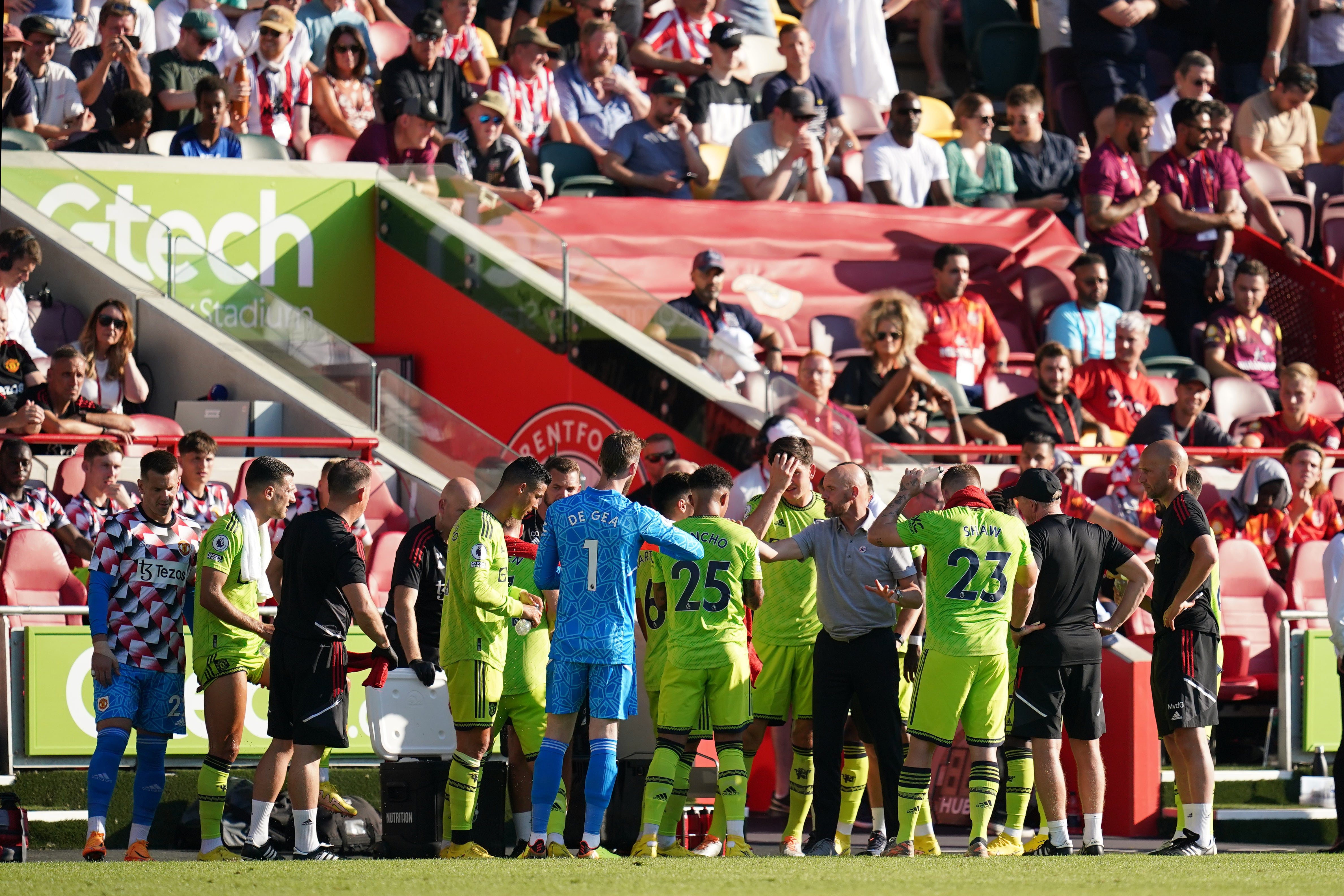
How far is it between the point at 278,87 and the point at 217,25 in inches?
26.5

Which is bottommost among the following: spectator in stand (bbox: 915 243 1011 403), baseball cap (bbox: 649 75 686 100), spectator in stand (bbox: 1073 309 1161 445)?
spectator in stand (bbox: 1073 309 1161 445)

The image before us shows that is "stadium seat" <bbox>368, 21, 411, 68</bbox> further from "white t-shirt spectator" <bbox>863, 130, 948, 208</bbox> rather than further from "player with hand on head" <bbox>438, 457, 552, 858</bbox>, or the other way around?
"player with hand on head" <bbox>438, 457, 552, 858</bbox>

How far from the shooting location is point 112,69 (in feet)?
49.3

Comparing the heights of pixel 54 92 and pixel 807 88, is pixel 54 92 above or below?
below

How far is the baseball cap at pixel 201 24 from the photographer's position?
14922mm

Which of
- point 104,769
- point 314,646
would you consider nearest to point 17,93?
point 104,769

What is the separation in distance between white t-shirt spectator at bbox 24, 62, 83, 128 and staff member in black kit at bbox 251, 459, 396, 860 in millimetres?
7484

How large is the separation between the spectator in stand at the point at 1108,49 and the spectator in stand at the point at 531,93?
527cm

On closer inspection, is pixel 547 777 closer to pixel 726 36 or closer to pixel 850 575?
pixel 850 575

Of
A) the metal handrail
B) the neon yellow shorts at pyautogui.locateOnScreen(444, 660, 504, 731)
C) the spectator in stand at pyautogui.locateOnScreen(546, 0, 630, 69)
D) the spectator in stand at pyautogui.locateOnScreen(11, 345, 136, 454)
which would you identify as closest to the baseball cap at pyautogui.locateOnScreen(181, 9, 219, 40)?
the spectator in stand at pyautogui.locateOnScreen(546, 0, 630, 69)

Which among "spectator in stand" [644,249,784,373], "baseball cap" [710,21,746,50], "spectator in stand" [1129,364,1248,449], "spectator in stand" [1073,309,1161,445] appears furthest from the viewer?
"baseball cap" [710,21,746,50]

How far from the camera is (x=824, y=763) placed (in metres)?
8.97

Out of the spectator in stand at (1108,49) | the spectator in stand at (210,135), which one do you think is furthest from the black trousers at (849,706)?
the spectator in stand at (1108,49)

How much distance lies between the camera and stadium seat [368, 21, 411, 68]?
57.7 feet
